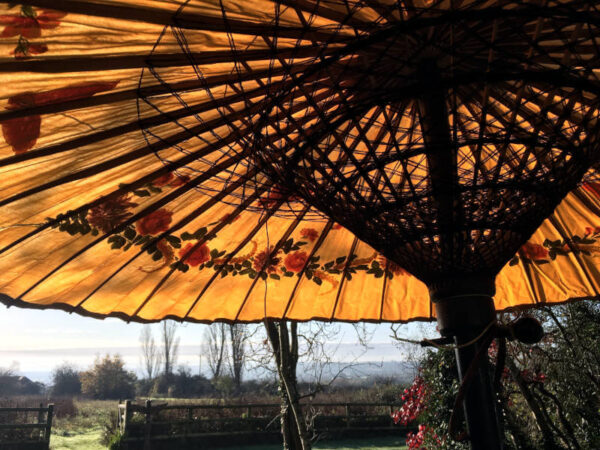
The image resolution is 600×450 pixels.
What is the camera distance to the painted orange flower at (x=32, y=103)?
109cm

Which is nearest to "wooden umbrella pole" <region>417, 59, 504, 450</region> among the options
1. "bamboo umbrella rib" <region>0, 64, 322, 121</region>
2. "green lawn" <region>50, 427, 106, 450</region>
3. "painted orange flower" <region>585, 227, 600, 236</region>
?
"bamboo umbrella rib" <region>0, 64, 322, 121</region>

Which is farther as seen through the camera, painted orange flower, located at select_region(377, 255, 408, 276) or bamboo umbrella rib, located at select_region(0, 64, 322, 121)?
painted orange flower, located at select_region(377, 255, 408, 276)

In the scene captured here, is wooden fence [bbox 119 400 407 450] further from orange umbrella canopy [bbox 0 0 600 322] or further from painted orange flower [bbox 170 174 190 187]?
painted orange flower [bbox 170 174 190 187]

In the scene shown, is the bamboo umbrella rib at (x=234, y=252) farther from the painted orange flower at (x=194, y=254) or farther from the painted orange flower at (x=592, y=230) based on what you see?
the painted orange flower at (x=592, y=230)

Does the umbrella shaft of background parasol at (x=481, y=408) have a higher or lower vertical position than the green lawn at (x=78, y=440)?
higher

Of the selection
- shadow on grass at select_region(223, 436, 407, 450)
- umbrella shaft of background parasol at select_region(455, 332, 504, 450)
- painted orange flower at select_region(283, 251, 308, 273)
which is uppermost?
painted orange flower at select_region(283, 251, 308, 273)

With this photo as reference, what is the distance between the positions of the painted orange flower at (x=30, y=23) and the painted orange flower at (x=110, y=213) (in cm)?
65

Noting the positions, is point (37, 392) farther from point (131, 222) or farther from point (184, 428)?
point (131, 222)

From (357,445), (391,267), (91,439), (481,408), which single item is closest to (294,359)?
(391,267)

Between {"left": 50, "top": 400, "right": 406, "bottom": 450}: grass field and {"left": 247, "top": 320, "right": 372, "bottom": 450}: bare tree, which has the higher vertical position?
{"left": 247, "top": 320, "right": 372, "bottom": 450}: bare tree

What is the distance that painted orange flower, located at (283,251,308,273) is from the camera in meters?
1.98

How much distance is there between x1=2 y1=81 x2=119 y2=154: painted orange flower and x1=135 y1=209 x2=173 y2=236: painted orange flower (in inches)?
19.6

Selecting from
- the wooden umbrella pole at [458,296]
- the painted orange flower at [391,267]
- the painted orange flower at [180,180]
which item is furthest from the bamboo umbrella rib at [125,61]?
the painted orange flower at [391,267]

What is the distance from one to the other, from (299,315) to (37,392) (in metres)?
32.3
